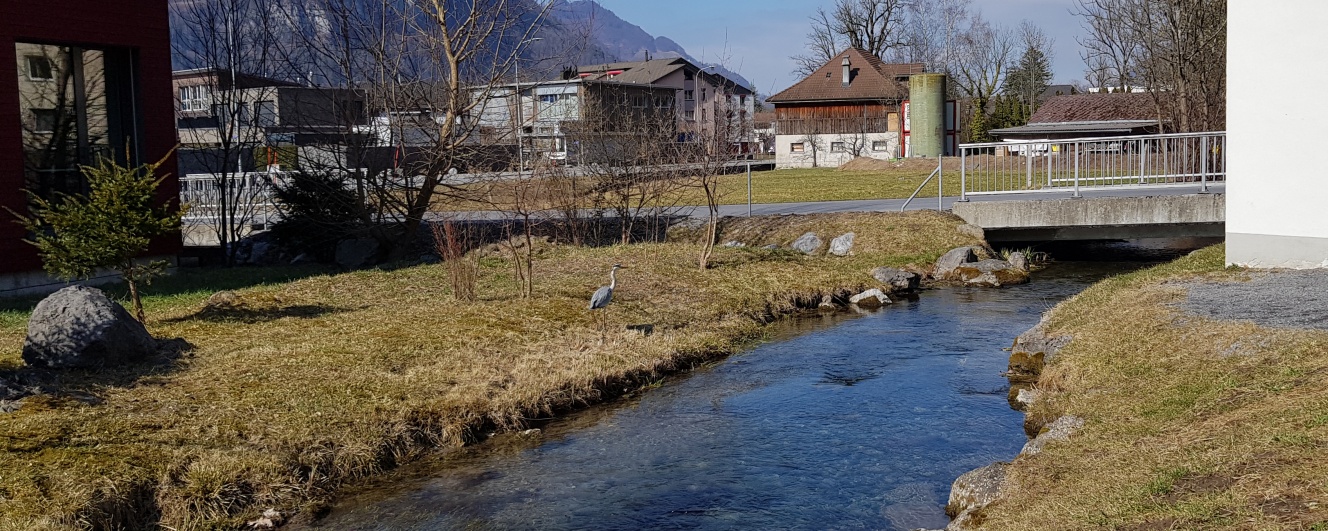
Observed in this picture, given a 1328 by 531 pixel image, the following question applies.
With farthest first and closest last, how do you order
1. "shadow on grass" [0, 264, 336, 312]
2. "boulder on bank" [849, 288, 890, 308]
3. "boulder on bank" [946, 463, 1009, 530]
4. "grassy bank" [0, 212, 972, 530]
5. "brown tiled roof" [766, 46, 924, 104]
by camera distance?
1. "brown tiled roof" [766, 46, 924, 104]
2. "boulder on bank" [849, 288, 890, 308]
3. "shadow on grass" [0, 264, 336, 312]
4. "grassy bank" [0, 212, 972, 530]
5. "boulder on bank" [946, 463, 1009, 530]

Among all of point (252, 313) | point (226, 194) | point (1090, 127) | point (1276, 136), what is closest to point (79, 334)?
point (252, 313)

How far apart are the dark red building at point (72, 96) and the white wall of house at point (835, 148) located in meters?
43.1

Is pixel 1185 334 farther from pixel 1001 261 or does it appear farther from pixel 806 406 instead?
pixel 1001 261

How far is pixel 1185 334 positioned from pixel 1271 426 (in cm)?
342

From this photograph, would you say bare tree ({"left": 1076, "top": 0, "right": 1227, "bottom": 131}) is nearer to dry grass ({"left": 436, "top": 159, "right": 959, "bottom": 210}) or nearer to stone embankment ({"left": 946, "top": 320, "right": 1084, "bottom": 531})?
dry grass ({"left": 436, "top": 159, "right": 959, "bottom": 210})

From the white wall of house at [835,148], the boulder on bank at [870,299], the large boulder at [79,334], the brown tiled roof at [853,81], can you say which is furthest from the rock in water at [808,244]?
the brown tiled roof at [853,81]

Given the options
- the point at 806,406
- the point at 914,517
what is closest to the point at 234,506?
the point at 914,517

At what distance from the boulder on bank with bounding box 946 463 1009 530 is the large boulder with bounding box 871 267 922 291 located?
36.7ft

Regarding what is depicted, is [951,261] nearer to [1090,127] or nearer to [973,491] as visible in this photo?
[973,491]

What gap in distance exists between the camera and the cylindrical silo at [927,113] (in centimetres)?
4881

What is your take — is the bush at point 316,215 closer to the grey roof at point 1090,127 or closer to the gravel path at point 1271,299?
the gravel path at point 1271,299

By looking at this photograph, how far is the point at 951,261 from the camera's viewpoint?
20.5 metres

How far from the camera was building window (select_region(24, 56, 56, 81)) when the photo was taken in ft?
53.9

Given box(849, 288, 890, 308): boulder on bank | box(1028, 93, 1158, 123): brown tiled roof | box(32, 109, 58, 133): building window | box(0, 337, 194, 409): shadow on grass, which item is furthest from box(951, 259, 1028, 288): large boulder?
box(1028, 93, 1158, 123): brown tiled roof
